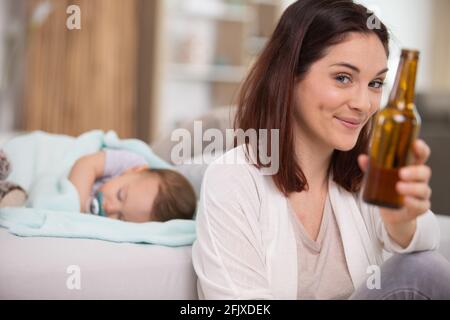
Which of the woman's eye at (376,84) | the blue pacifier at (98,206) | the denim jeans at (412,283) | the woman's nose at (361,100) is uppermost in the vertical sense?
the woman's eye at (376,84)

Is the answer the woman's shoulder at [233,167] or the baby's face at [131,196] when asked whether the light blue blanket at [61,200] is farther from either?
the woman's shoulder at [233,167]

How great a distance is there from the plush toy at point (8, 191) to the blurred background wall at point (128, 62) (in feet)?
6.03

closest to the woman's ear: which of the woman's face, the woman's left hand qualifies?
the woman's face

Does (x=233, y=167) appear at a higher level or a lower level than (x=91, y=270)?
higher

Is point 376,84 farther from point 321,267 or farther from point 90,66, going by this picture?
point 90,66

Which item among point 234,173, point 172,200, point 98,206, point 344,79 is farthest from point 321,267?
point 98,206

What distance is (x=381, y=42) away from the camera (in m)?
1.22

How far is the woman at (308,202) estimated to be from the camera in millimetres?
1092

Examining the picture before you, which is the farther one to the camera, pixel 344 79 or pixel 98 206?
pixel 98 206

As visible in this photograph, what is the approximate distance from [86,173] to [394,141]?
108cm

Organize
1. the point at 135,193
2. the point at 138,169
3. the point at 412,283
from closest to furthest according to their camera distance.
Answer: the point at 412,283, the point at 135,193, the point at 138,169

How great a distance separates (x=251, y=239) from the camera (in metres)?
1.12

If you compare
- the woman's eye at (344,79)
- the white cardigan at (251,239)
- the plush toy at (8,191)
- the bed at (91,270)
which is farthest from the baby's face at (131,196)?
the woman's eye at (344,79)

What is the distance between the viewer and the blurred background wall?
142 inches
